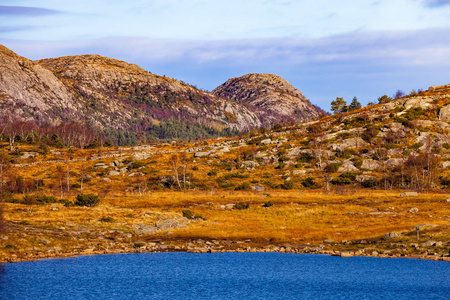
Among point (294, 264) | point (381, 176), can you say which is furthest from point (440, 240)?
point (381, 176)

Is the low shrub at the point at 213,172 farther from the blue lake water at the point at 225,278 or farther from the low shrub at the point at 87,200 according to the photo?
the blue lake water at the point at 225,278

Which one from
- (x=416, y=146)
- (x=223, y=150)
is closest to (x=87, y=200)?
(x=223, y=150)

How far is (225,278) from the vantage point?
41.9 metres

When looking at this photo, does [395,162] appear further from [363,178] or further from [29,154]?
[29,154]

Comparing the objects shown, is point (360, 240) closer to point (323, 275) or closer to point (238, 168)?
point (323, 275)

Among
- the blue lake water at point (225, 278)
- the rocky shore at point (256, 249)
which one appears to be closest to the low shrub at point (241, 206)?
the rocky shore at point (256, 249)

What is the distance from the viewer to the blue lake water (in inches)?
1442

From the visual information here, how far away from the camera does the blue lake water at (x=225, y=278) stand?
1442 inches

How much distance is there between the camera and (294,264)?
47.7 m

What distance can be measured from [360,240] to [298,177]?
74.6 metres

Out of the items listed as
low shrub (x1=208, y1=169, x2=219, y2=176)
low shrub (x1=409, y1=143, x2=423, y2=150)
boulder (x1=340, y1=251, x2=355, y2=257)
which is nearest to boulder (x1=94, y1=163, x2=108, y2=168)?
low shrub (x1=208, y1=169, x2=219, y2=176)

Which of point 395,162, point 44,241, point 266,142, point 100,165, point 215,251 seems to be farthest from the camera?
point 266,142

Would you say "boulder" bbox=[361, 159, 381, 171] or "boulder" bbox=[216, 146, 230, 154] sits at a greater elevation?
"boulder" bbox=[216, 146, 230, 154]

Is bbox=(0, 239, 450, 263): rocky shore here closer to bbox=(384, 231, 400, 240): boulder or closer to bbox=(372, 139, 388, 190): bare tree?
bbox=(384, 231, 400, 240): boulder
